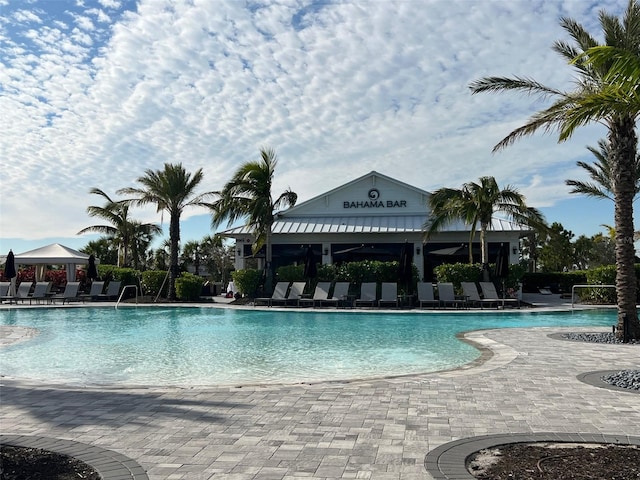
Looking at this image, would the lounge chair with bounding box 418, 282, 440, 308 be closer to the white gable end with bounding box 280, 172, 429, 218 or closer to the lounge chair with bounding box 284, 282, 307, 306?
the lounge chair with bounding box 284, 282, 307, 306

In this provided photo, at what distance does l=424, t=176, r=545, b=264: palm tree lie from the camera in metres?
22.2

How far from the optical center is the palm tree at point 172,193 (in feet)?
83.4

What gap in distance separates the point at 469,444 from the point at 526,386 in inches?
106

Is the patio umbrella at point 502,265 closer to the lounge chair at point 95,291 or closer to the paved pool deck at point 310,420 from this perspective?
the paved pool deck at point 310,420

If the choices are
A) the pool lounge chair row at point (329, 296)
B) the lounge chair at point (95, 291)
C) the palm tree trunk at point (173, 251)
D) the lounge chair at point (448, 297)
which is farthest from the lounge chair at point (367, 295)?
the lounge chair at point (95, 291)

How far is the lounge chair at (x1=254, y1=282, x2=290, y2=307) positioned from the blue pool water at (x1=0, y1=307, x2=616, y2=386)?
68.9 inches

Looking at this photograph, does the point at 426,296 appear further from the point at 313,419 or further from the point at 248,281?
the point at 313,419

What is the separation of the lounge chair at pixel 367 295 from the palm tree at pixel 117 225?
49.4 ft

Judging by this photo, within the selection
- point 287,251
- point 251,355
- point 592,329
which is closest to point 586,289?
point 592,329

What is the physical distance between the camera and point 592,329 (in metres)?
13.2

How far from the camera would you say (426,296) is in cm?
2164

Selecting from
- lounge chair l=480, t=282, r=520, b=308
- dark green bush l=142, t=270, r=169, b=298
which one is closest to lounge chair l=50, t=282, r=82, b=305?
dark green bush l=142, t=270, r=169, b=298

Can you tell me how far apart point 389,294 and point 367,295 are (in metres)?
0.88

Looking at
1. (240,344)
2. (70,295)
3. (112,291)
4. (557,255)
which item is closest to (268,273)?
(112,291)
